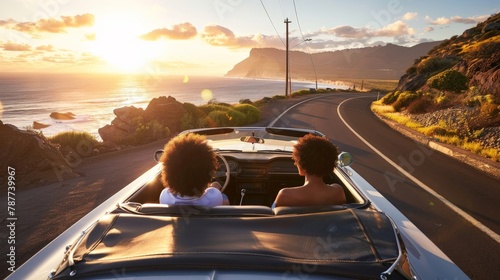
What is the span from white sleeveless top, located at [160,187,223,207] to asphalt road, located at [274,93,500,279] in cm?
350

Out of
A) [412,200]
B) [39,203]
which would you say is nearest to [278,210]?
[412,200]

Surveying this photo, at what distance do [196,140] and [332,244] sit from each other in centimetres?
130

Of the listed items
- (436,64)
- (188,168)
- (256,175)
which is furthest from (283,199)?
(436,64)

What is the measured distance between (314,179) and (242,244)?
4.40ft

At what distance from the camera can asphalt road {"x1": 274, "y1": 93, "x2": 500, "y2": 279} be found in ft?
16.4

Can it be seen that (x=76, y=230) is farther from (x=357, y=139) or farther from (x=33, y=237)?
(x=357, y=139)

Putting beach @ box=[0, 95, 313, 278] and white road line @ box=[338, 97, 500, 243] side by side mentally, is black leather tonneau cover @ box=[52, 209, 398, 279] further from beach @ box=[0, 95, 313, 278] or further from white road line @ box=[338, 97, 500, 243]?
white road line @ box=[338, 97, 500, 243]

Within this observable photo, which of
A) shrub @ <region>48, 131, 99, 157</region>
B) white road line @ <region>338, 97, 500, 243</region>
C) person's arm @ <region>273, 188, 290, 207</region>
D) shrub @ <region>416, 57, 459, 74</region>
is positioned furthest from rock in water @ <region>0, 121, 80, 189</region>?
shrub @ <region>416, 57, 459, 74</region>

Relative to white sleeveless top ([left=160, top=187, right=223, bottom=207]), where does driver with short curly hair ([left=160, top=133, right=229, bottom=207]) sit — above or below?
above

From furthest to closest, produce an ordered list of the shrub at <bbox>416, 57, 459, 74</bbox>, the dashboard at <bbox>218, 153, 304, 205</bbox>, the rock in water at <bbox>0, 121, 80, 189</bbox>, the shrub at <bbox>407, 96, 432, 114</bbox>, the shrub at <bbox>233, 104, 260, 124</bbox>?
the shrub at <bbox>416, 57, 459, 74</bbox> → the shrub at <bbox>407, 96, 432, 114</bbox> → the shrub at <bbox>233, 104, 260, 124</bbox> → the rock in water at <bbox>0, 121, 80, 189</bbox> → the dashboard at <bbox>218, 153, 304, 205</bbox>

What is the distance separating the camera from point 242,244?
75.4 inches

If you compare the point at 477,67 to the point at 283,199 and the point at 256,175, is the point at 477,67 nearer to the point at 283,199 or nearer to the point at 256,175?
the point at 256,175

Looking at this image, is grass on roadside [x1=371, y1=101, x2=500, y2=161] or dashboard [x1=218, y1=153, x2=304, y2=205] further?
grass on roadside [x1=371, y1=101, x2=500, y2=161]

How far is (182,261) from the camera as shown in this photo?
1.75m
